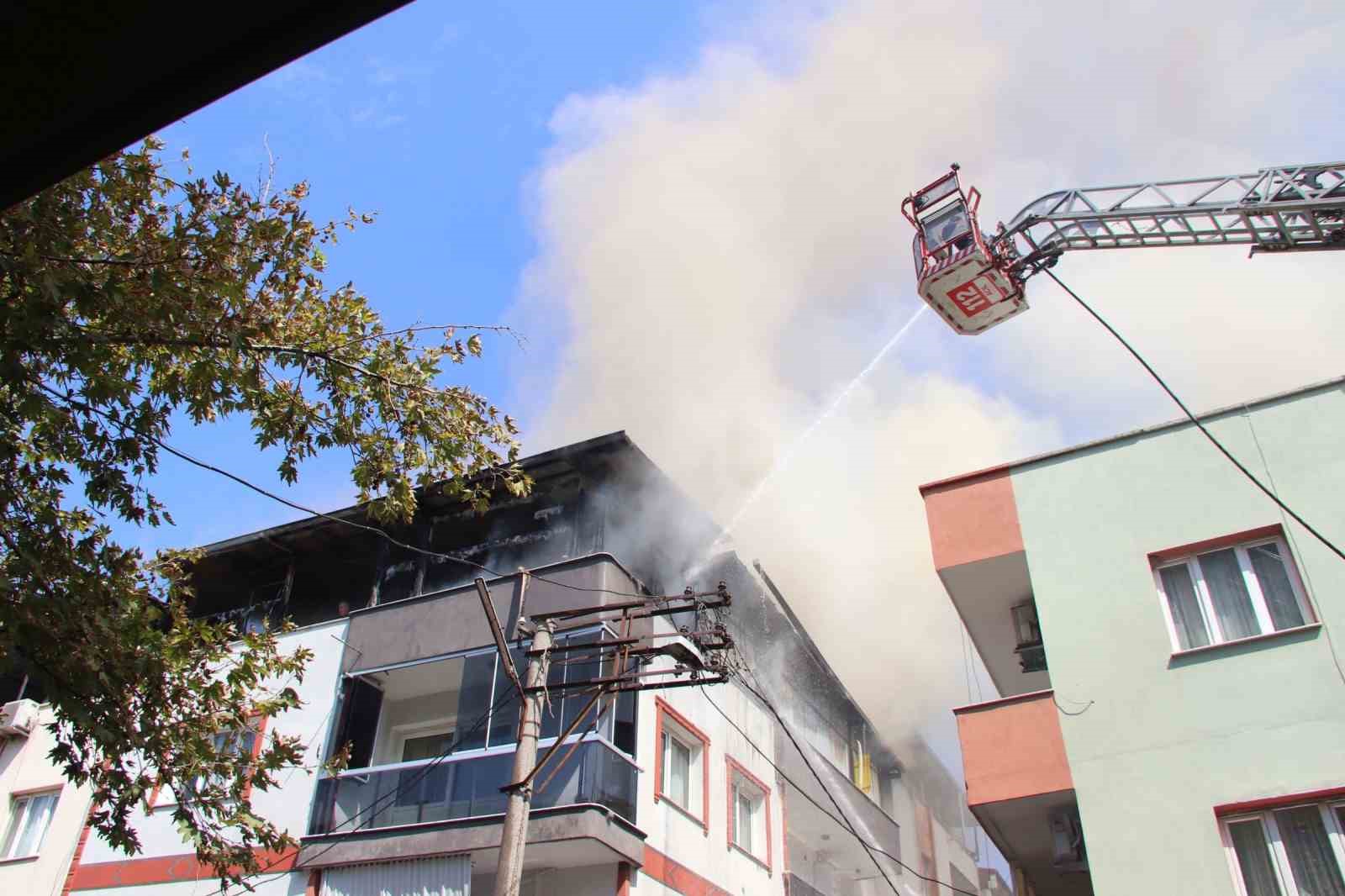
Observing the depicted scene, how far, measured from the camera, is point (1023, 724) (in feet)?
35.2

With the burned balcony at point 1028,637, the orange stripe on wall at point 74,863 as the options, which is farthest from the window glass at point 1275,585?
the orange stripe on wall at point 74,863

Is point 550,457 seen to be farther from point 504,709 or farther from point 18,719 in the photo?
point 18,719

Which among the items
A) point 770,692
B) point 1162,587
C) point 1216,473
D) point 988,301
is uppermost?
point 988,301

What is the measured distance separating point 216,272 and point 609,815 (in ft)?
26.4

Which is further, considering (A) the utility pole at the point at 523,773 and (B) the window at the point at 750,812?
(B) the window at the point at 750,812

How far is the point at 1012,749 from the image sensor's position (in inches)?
422

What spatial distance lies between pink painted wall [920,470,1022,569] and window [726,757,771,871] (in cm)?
682

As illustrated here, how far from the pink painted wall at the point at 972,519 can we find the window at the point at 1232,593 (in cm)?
166

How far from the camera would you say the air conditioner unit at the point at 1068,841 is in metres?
10.4

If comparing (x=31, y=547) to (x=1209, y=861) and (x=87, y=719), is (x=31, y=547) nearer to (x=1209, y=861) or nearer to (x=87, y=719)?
(x=87, y=719)

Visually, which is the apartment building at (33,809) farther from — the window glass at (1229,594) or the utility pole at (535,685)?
the window glass at (1229,594)

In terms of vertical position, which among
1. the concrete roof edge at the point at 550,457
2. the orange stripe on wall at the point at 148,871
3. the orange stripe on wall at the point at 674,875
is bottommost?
the orange stripe on wall at the point at 674,875

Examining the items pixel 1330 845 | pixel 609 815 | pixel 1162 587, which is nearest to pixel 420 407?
pixel 609 815

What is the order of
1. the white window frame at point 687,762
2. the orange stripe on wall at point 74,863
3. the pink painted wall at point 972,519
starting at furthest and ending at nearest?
the orange stripe on wall at point 74,863, the white window frame at point 687,762, the pink painted wall at point 972,519
